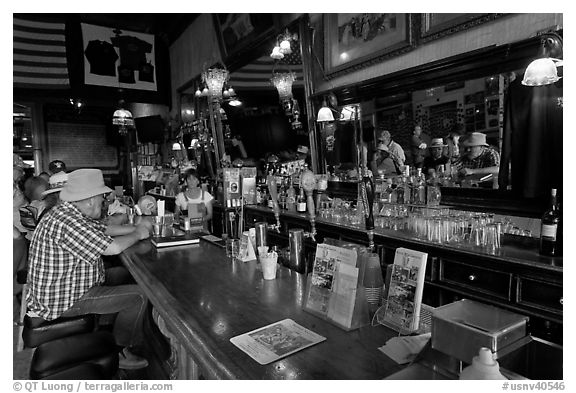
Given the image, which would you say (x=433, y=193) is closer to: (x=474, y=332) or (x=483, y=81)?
(x=483, y=81)

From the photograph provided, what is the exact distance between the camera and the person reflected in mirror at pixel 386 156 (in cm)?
332

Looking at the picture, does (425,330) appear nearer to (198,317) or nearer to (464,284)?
(198,317)

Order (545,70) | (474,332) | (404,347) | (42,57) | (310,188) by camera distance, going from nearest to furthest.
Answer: (474,332)
(404,347)
(545,70)
(310,188)
(42,57)

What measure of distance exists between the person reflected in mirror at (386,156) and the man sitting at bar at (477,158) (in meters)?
0.53

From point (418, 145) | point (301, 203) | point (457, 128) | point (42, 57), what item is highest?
point (42, 57)

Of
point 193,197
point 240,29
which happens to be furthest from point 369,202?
point 240,29

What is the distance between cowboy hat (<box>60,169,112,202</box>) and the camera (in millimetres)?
2408

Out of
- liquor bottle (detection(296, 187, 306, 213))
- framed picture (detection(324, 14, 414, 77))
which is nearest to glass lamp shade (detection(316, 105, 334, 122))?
framed picture (detection(324, 14, 414, 77))

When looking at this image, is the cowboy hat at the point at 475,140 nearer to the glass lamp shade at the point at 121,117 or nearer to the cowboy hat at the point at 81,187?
the cowboy hat at the point at 81,187

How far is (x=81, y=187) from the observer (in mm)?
2436

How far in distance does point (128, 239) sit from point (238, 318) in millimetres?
1595

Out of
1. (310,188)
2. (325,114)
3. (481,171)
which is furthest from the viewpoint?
(325,114)

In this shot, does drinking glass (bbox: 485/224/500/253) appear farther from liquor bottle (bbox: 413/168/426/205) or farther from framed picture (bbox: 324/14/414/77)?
framed picture (bbox: 324/14/414/77)
